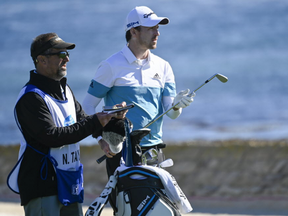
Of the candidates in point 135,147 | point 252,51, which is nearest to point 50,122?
point 135,147

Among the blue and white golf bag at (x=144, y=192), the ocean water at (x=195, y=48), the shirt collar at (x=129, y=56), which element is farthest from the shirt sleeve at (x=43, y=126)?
the ocean water at (x=195, y=48)

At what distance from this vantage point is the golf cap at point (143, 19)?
4.00 m

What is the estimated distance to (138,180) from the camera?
3.12 metres

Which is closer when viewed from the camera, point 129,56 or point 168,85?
point 129,56

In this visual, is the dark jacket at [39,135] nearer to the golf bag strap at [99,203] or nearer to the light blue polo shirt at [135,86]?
the golf bag strap at [99,203]

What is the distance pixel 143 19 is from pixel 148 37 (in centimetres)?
12

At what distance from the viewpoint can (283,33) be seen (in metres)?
17.8

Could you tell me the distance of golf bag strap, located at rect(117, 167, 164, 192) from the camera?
3115 mm

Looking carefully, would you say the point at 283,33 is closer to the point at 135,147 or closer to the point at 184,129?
the point at 184,129

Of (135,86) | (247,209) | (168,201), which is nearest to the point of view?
(168,201)

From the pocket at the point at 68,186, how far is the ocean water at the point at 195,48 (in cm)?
883

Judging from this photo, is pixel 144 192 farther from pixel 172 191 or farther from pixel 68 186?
pixel 68 186

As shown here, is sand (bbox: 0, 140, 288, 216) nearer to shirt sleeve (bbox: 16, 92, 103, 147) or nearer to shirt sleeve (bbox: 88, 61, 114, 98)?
shirt sleeve (bbox: 88, 61, 114, 98)

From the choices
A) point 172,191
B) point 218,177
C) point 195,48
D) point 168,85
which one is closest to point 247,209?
point 218,177
